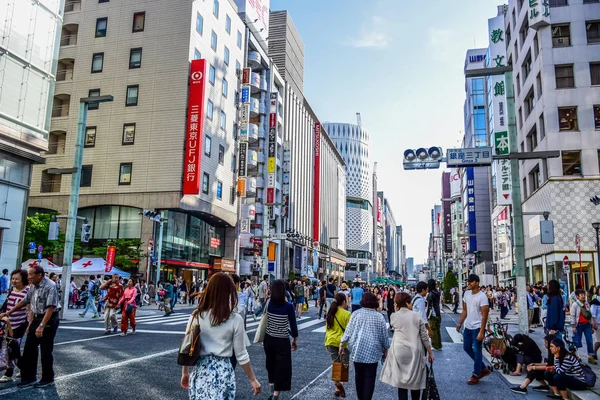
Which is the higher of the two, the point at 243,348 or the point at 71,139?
the point at 71,139

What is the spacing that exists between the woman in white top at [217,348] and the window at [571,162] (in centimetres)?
3289

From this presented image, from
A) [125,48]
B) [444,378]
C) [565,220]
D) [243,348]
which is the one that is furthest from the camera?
[125,48]

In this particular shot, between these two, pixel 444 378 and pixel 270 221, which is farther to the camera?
pixel 270 221

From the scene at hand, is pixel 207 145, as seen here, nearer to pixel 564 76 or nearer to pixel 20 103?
pixel 20 103

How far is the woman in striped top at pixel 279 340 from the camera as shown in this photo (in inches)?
262

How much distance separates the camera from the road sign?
44.5ft

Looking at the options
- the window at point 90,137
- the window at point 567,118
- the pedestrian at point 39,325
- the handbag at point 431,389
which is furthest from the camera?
the window at point 90,137

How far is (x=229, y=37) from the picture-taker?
47750 millimetres

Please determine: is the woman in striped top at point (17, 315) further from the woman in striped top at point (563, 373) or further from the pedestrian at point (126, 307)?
the woman in striped top at point (563, 373)

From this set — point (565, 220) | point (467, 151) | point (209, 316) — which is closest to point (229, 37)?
point (565, 220)

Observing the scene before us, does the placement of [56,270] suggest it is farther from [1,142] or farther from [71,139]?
[71,139]

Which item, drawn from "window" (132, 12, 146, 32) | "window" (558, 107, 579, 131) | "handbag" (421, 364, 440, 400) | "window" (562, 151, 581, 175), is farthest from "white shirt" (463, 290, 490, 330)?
"window" (132, 12, 146, 32)

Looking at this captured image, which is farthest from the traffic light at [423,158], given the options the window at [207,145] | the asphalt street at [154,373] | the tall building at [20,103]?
the window at [207,145]

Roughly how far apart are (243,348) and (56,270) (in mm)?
28552
